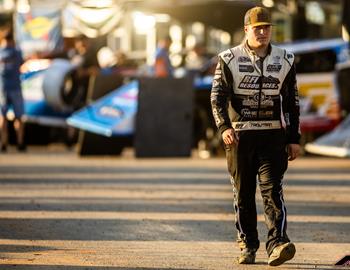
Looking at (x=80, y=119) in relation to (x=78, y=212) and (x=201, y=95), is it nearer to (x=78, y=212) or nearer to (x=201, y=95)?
(x=201, y=95)

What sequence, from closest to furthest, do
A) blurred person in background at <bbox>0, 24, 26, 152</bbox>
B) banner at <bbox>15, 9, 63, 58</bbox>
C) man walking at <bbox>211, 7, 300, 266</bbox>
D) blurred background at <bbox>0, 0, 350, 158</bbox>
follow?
man walking at <bbox>211, 7, 300, 266</bbox>, blurred background at <bbox>0, 0, 350, 158</bbox>, blurred person in background at <bbox>0, 24, 26, 152</bbox>, banner at <bbox>15, 9, 63, 58</bbox>

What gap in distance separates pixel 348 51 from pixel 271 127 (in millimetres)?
12327

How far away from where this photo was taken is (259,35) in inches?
377

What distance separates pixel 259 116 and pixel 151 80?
11.9 m

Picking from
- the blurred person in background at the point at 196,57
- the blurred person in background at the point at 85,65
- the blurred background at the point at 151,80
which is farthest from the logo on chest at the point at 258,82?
the blurred person in background at the point at 196,57

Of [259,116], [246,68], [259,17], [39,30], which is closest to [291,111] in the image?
[259,116]

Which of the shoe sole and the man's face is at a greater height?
the man's face

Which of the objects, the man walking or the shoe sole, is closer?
the shoe sole

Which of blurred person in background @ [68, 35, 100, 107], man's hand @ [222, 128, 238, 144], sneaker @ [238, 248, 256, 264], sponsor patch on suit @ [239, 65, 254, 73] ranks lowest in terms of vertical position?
blurred person in background @ [68, 35, 100, 107]

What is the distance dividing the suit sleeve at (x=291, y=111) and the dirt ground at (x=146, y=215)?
3.05 ft

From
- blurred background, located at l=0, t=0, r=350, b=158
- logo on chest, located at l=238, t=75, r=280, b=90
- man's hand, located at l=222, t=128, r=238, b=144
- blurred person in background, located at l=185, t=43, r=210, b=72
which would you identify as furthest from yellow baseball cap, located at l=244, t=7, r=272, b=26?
blurred person in background, located at l=185, t=43, r=210, b=72

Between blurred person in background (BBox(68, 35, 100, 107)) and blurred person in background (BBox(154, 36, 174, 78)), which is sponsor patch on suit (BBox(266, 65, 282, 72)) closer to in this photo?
blurred person in background (BBox(68, 35, 100, 107))

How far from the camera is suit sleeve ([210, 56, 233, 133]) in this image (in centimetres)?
968

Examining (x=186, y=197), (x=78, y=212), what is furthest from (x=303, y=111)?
(x=78, y=212)
